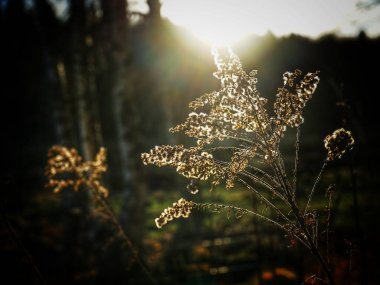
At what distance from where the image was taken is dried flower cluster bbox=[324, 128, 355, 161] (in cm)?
173

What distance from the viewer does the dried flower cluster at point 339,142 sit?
1.73 metres

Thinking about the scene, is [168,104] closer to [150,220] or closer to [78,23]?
[78,23]

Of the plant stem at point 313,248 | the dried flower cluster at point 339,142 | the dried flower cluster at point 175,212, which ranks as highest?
the dried flower cluster at point 339,142

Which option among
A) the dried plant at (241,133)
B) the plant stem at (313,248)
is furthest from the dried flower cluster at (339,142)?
the plant stem at (313,248)

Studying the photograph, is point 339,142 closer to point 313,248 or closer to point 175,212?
point 313,248

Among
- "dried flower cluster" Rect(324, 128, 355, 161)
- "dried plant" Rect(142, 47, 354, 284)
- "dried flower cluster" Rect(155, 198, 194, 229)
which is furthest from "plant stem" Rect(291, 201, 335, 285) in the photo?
"dried flower cluster" Rect(155, 198, 194, 229)

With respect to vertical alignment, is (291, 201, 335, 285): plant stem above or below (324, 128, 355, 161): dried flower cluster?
below

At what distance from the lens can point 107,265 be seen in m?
6.70

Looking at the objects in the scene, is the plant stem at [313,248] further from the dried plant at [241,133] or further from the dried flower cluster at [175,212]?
the dried flower cluster at [175,212]

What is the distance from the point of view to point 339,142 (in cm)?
174

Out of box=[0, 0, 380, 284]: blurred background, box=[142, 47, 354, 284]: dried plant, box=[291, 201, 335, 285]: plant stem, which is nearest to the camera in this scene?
box=[291, 201, 335, 285]: plant stem

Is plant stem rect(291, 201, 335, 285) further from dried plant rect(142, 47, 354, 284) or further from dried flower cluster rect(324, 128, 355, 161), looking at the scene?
dried flower cluster rect(324, 128, 355, 161)

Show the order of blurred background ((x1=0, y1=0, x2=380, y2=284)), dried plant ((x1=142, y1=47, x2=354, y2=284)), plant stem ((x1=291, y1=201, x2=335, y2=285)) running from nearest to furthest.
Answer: plant stem ((x1=291, y1=201, x2=335, y2=285))
dried plant ((x1=142, y1=47, x2=354, y2=284))
blurred background ((x1=0, y1=0, x2=380, y2=284))

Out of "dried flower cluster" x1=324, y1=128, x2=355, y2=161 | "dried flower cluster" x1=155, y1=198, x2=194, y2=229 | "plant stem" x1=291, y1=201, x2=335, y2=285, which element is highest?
"dried flower cluster" x1=324, y1=128, x2=355, y2=161
